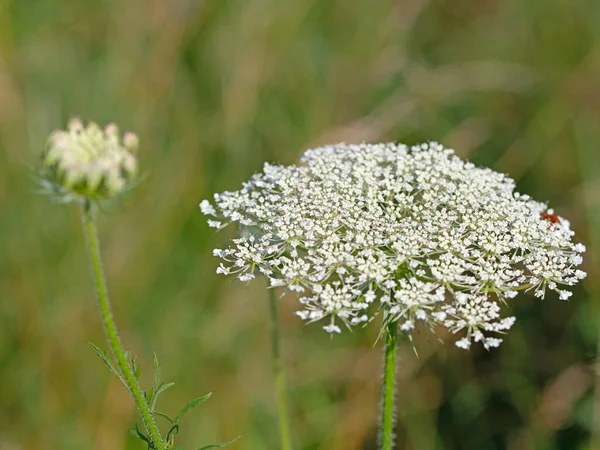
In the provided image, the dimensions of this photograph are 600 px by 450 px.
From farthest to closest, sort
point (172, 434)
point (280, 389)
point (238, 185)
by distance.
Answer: point (238, 185) → point (280, 389) → point (172, 434)

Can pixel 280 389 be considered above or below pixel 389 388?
above

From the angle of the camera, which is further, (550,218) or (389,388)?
(550,218)

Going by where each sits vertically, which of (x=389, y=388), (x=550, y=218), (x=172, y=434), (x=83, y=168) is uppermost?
(x=550, y=218)

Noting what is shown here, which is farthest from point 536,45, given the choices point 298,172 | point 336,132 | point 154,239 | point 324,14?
point 298,172

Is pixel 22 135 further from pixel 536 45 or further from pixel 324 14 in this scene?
pixel 536 45

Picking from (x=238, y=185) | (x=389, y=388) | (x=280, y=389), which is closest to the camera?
(x=389, y=388)

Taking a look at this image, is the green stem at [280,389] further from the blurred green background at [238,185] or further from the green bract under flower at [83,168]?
the blurred green background at [238,185]

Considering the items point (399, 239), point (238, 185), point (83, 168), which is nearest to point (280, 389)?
point (399, 239)

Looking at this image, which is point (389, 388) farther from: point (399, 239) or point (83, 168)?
point (83, 168)
